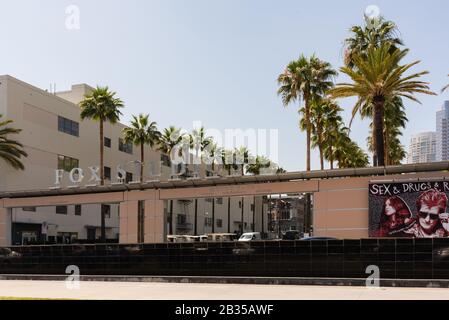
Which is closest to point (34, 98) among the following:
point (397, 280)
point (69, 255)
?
point (69, 255)

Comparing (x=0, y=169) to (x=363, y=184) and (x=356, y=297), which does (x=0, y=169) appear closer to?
(x=363, y=184)

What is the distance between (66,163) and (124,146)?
44.4 feet

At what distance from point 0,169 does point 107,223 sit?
21.6 m

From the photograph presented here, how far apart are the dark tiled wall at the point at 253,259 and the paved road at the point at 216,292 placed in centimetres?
120

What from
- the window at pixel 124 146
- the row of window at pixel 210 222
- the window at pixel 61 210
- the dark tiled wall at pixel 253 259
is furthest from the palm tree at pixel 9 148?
the row of window at pixel 210 222

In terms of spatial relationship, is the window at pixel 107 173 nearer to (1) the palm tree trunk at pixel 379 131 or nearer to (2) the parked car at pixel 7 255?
(1) the palm tree trunk at pixel 379 131

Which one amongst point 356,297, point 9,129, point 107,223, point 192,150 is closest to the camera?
point 356,297

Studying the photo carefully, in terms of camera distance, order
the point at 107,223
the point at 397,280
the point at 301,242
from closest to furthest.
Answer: the point at 397,280 → the point at 301,242 → the point at 107,223

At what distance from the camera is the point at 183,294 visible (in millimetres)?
15625

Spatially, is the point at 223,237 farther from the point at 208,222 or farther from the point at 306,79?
the point at 208,222

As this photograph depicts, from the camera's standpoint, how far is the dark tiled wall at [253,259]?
17156 millimetres

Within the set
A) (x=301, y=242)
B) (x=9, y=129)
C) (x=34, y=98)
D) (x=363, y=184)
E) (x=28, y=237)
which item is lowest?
(x=28, y=237)

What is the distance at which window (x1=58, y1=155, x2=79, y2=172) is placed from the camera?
58844 mm

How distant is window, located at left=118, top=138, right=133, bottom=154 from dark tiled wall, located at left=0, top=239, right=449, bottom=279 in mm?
47767
